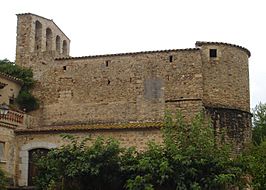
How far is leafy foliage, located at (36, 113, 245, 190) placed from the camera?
20.6 meters

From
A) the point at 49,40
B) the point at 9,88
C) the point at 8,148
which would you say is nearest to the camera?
the point at 8,148

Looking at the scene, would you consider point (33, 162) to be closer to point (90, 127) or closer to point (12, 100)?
point (90, 127)

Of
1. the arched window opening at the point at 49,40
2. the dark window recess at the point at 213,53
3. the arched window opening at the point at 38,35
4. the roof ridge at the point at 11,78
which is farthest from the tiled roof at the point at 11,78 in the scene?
the dark window recess at the point at 213,53

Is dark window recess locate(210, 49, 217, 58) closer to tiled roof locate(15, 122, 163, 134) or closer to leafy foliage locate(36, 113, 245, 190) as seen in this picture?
tiled roof locate(15, 122, 163, 134)

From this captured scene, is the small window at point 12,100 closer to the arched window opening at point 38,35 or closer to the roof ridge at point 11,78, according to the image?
the roof ridge at point 11,78

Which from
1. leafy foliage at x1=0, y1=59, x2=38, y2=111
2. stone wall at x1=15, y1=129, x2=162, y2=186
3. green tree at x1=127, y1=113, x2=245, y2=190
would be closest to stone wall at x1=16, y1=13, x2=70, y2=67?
leafy foliage at x1=0, y1=59, x2=38, y2=111

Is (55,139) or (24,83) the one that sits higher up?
(24,83)

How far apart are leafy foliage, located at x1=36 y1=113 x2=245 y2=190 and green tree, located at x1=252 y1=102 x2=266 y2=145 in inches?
703

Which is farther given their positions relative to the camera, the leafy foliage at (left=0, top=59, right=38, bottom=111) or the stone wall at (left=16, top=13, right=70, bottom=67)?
the stone wall at (left=16, top=13, right=70, bottom=67)

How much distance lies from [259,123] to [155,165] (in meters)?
22.6

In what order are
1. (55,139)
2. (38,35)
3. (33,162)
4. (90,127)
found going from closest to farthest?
(90,127) → (55,139) → (33,162) → (38,35)

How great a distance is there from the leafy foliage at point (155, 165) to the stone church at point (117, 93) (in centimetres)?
399

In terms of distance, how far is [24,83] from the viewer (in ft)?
100

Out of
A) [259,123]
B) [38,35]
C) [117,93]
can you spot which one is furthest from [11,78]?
[259,123]
